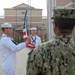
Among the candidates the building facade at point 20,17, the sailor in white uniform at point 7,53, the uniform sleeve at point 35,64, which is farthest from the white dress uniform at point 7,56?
the building facade at point 20,17

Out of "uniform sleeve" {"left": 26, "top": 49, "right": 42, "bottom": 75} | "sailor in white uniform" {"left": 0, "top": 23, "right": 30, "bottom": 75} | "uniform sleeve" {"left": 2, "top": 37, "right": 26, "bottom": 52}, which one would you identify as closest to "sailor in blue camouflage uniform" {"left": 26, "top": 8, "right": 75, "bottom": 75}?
"uniform sleeve" {"left": 26, "top": 49, "right": 42, "bottom": 75}

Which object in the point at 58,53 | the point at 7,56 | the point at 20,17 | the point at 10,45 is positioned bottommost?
the point at 7,56

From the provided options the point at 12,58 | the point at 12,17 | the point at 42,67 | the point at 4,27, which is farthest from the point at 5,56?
the point at 12,17

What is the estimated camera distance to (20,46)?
5578 mm

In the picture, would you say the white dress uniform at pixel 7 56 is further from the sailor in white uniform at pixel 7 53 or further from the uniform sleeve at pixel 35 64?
the uniform sleeve at pixel 35 64

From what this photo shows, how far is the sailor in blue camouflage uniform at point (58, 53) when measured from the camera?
270cm

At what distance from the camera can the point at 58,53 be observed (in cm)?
270

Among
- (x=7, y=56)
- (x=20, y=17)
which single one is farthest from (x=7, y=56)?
(x=20, y=17)

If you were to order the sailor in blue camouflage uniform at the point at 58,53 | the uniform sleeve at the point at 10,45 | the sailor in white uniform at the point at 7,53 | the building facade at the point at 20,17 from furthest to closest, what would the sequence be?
the building facade at the point at 20,17 < the sailor in white uniform at the point at 7,53 < the uniform sleeve at the point at 10,45 < the sailor in blue camouflage uniform at the point at 58,53

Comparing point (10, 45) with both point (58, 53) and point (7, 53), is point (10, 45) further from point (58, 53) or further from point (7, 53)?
point (58, 53)

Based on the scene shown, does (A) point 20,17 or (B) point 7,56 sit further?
(A) point 20,17

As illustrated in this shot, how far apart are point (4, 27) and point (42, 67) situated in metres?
3.43

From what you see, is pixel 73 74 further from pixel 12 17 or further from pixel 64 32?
pixel 12 17

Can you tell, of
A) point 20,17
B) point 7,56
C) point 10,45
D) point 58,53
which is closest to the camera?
point 58,53
